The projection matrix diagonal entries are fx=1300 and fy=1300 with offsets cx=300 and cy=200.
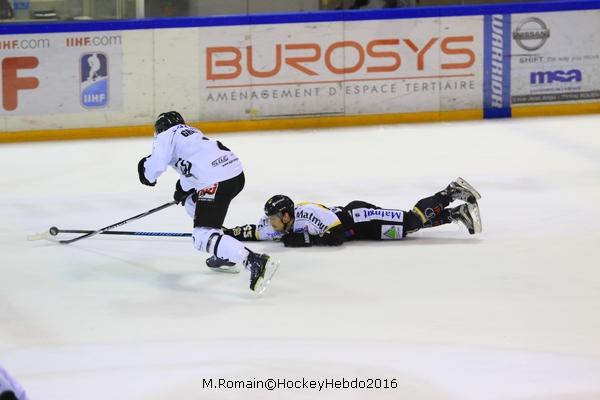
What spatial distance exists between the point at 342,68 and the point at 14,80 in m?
3.01

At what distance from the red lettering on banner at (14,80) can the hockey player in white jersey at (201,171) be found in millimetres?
4674

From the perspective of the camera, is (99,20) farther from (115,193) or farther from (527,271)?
(527,271)

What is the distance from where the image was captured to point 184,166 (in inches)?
279

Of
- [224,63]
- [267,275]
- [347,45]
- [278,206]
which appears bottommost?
[267,275]

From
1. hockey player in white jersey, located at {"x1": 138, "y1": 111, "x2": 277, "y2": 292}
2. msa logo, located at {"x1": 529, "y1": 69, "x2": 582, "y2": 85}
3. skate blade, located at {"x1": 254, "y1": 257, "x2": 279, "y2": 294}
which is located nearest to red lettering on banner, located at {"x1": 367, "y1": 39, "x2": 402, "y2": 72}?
msa logo, located at {"x1": 529, "y1": 69, "x2": 582, "y2": 85}

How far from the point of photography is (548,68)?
41.2ft

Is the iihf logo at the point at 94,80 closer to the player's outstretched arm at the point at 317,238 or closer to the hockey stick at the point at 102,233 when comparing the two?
the hockey stick at the point at 102,233

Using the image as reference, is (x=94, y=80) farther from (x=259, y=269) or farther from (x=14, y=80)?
(x=259, y=269)

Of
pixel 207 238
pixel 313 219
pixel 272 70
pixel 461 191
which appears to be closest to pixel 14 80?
pixel 272 70

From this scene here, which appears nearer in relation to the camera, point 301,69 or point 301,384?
point 301,384

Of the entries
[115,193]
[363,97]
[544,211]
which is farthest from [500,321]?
[363,97]

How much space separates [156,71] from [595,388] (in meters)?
7.23

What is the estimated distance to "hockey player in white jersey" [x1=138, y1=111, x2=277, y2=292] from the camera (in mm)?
6883

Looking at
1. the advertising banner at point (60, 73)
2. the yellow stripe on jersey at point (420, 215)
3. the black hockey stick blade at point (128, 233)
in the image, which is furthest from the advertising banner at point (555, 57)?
the black hockey stick blade at point (128, 233)
